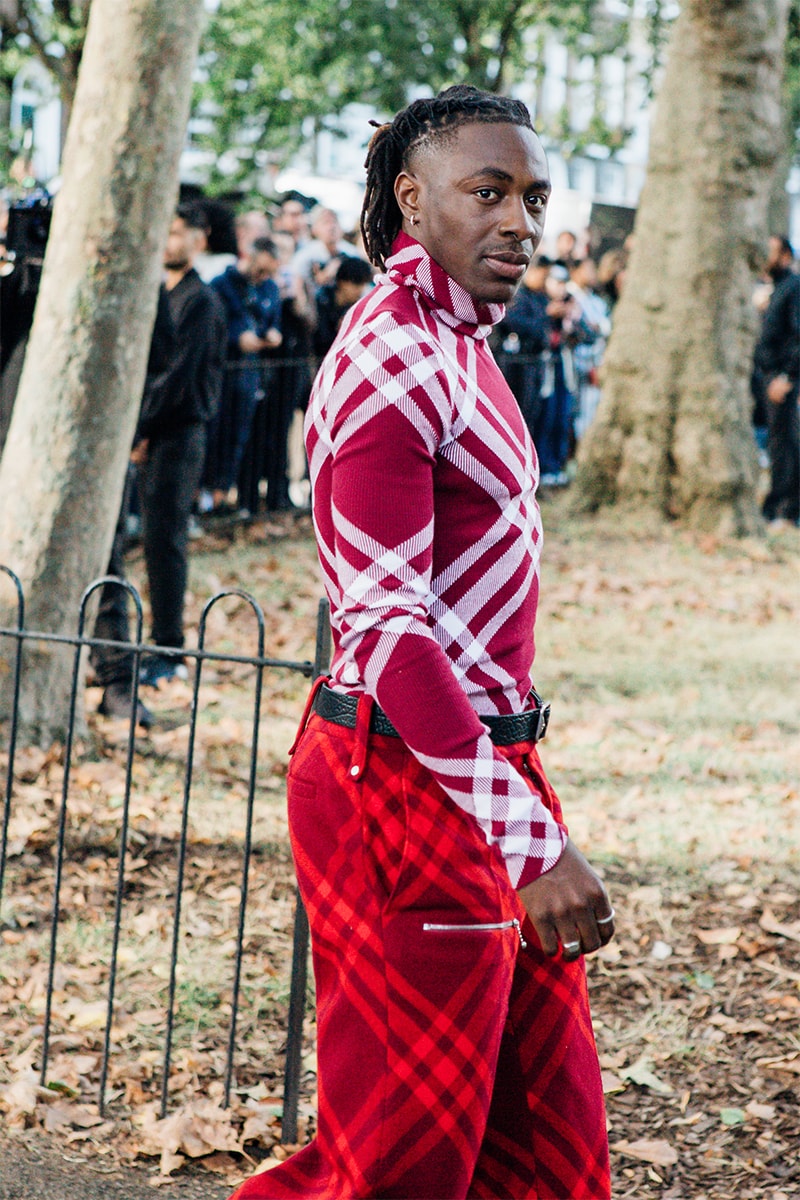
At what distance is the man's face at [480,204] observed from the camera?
7.18ft

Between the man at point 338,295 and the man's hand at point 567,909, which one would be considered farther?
the man at point 338,295

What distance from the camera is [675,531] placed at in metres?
12.7

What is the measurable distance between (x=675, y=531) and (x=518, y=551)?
10.7m

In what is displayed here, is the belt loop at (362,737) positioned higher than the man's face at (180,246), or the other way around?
the man's face at (180,246)

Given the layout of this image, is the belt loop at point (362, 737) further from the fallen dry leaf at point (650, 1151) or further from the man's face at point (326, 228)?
the man's face at point (326, 228)

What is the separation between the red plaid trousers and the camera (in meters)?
2.10

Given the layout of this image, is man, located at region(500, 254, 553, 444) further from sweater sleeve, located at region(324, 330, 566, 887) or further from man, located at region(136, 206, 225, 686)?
sweater sleeve, located at region(324, 330, 566, 887)

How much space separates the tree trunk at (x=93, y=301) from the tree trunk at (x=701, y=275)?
7489mm

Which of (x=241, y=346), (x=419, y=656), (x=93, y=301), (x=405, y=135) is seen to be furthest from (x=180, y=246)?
(x=419, y=656)

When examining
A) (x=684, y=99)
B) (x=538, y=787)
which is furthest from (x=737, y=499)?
(x=538, y=787)

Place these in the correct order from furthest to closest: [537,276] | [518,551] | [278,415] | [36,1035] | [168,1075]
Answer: [537,276] → [278,415] → [36,1035] → [168,1075] → [518,551]

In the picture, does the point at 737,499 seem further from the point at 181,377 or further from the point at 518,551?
the point at 518,551

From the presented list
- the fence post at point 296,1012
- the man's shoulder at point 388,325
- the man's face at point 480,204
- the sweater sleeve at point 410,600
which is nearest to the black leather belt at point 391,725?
the sweater sleeve at point 410,600

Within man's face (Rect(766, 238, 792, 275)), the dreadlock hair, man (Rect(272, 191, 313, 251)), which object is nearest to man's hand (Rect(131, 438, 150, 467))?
the dreadlock hair
